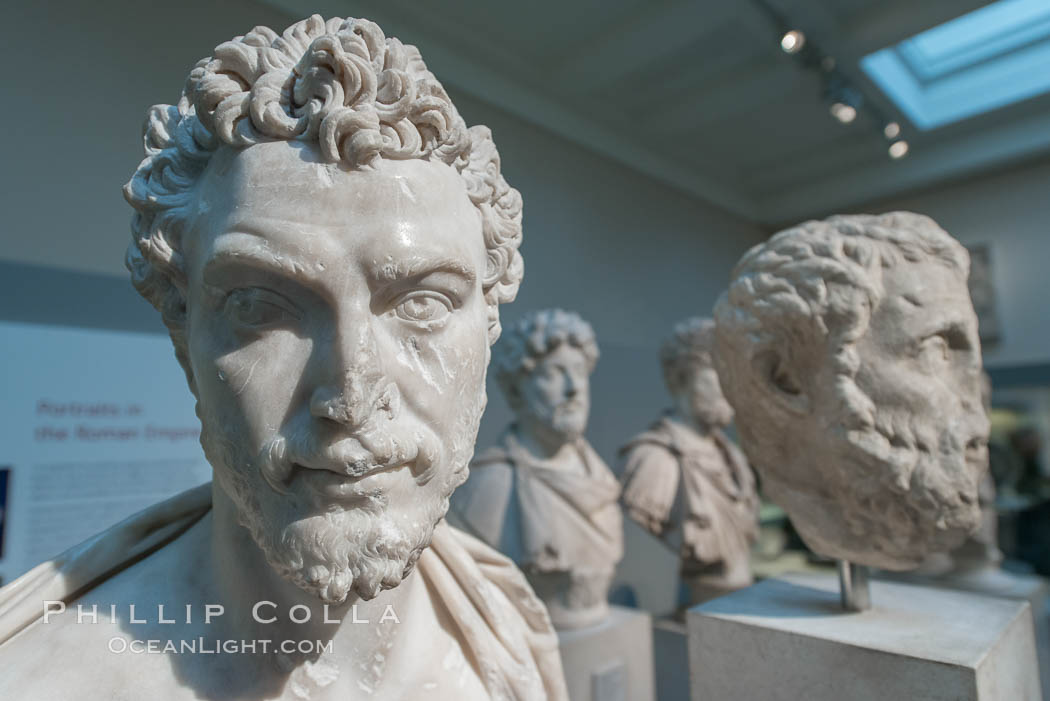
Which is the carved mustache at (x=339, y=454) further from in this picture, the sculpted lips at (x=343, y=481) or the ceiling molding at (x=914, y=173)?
the ceiling molding at (x=914, y=173)

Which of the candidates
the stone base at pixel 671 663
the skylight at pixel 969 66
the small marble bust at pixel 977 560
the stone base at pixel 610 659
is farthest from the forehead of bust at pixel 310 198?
the skylight at pixel 969 66

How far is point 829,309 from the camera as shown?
1782mm

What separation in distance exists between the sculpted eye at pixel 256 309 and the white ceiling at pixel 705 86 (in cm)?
296

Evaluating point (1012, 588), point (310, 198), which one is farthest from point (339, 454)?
point (1012, 588)

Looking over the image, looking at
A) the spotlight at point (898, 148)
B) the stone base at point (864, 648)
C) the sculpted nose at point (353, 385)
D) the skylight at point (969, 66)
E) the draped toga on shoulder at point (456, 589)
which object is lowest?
the stone base at point (864, 648)

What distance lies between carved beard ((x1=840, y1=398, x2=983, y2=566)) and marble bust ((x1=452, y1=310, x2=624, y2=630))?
156 centimetres

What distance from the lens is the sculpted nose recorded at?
90cm

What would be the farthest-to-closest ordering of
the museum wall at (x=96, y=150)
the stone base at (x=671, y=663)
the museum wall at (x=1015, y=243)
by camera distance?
the museum wall at (x=1015, y=243) < the stone base at (x=671, y=663) < the museum wall at (x=96, y=150)

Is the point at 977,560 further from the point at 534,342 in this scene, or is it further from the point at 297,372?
the point at 297,372

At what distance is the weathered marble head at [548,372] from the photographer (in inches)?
124

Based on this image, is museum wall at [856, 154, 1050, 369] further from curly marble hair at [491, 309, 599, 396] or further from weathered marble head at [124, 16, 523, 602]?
weathered marble head at [124, 16, 523, 602]

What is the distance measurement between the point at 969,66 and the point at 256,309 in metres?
6.23

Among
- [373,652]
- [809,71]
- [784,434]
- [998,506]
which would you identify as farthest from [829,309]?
[998,506]

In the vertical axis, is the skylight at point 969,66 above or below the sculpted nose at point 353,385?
above
